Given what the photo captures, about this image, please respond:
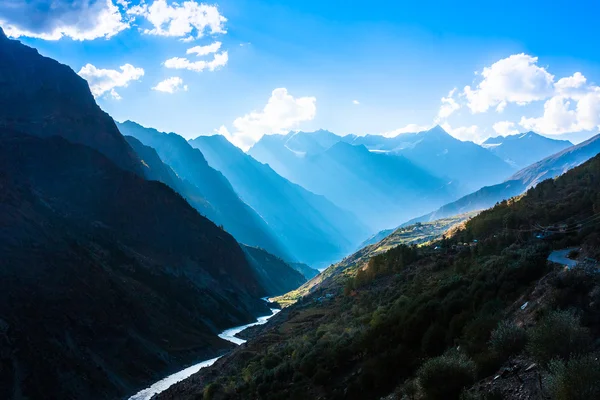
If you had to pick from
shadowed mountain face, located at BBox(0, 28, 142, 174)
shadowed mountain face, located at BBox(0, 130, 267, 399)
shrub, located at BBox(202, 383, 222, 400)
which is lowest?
shrub, located at BBox(202, 383, 222, 400)

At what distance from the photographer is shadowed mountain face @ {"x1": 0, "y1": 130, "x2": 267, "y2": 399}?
2026 inches

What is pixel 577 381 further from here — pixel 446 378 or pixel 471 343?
pixel 471 343

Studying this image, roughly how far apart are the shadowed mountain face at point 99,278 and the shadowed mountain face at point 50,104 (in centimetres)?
1457

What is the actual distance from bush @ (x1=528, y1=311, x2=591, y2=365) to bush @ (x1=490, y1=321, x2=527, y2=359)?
6.39ft

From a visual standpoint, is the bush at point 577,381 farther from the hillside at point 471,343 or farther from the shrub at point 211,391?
the shrub at point 211,391

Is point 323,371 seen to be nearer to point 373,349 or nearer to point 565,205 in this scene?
point 373,349

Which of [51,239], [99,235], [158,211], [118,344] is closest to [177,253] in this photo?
[158,211]

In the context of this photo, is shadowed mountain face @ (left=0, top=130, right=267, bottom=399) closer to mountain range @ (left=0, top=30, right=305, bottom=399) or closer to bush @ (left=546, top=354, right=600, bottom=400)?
mountain range @ (left=0, top=30, right=305, bottom=399)

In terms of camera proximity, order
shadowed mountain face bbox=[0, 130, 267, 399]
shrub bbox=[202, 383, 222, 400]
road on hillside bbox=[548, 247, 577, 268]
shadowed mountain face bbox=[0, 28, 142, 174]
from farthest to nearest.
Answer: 1. shadowed mountain face bbox=[0, 28, 142, 174]
2. shadowed mountain face bbox=[0, 130, 267, 399]
3. shrub bbox=[202, 383, 222, 400]
4. road on hillside bbox=[548, 247, 577, 268]

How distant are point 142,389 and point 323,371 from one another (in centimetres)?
4009

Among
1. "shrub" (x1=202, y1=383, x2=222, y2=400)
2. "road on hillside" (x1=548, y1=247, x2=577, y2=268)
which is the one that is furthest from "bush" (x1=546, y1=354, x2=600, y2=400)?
"shrub" (x1=202, y1=383, x2=222, y2=400)

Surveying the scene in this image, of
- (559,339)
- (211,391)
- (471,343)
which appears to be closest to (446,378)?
(471,343)

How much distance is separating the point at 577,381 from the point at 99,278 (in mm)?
72711

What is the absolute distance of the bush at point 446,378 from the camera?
1448cm
